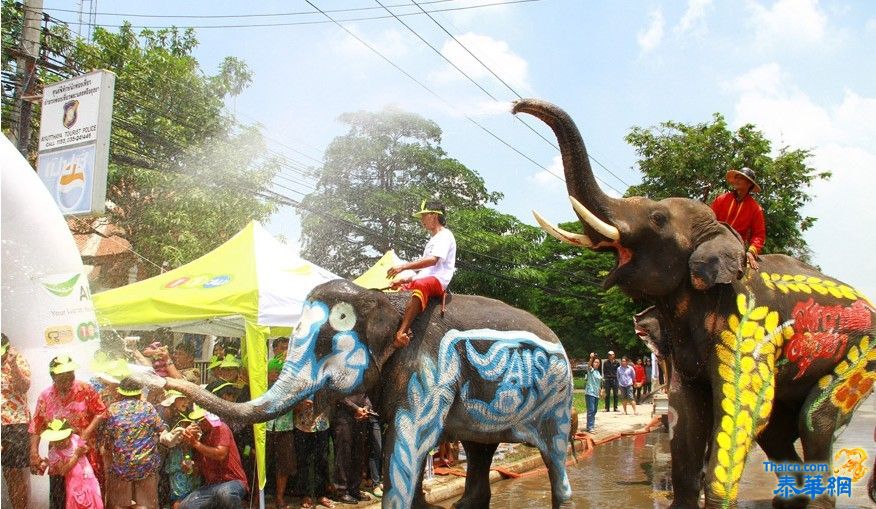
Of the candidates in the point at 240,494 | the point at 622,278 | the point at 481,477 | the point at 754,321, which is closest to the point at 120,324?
the point at 240,494

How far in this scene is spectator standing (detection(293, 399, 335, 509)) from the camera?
324 inches

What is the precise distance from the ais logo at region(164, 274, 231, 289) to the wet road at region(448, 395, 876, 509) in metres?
3.56

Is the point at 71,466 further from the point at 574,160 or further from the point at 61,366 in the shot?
the point at 574,160

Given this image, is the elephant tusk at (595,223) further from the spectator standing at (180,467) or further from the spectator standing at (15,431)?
the spectator standing at (15,431)

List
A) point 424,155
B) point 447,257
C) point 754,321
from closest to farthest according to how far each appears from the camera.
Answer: point 754,321
point 447,257
point 424,155

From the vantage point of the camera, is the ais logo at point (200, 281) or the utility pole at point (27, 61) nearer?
the ais logo at point (200, 281)

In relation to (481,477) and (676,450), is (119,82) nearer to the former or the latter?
(481,477)

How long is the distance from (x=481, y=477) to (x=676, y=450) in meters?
1.72

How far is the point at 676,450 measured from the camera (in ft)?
18.9

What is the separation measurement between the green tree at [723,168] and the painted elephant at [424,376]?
49.4 ft

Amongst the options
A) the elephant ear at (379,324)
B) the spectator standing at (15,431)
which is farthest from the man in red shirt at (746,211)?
the spectator standing at (15,431)

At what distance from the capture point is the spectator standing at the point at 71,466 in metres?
5.39

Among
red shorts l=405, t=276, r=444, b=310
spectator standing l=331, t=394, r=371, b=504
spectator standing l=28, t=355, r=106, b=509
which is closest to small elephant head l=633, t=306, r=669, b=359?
red shorts l=405, t=276, r=444, b=310

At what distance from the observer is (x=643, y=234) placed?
17.9 ft
